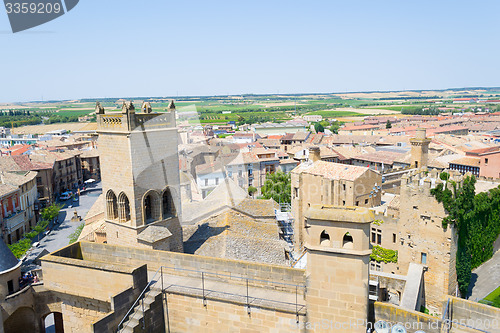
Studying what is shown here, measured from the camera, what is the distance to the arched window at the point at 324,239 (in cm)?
998

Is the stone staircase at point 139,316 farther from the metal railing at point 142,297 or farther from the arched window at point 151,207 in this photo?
the arched window at point 151,207

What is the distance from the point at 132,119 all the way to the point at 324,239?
9238 mm

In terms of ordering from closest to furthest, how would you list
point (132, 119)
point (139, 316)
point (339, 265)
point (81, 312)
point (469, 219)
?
point (339, 265) < point (139, 316) < point (81, 312) < point (132, 119) < point (469, 219)

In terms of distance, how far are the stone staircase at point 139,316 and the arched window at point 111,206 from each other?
6.04 meters

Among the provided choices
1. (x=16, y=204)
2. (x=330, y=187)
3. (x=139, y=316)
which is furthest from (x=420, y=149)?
(x=16, y=204)

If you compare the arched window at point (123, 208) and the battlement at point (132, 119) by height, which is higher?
the battlement at point (132, 119)

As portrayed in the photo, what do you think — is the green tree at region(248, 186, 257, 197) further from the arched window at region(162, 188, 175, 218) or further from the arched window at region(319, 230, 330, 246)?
the arched window at region(319, 230, 330, 246)

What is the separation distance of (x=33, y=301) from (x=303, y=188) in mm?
23104

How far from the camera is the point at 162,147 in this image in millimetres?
17062

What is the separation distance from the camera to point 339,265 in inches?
386

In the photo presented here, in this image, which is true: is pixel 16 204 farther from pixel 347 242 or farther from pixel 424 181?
pixel 347 242

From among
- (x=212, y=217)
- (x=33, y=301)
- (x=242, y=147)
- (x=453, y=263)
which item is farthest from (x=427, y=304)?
(x=242, y=147)

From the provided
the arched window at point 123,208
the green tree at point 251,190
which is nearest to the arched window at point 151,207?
the arched window at point 123,208

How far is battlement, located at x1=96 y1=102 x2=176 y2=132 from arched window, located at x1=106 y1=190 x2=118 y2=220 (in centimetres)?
272
